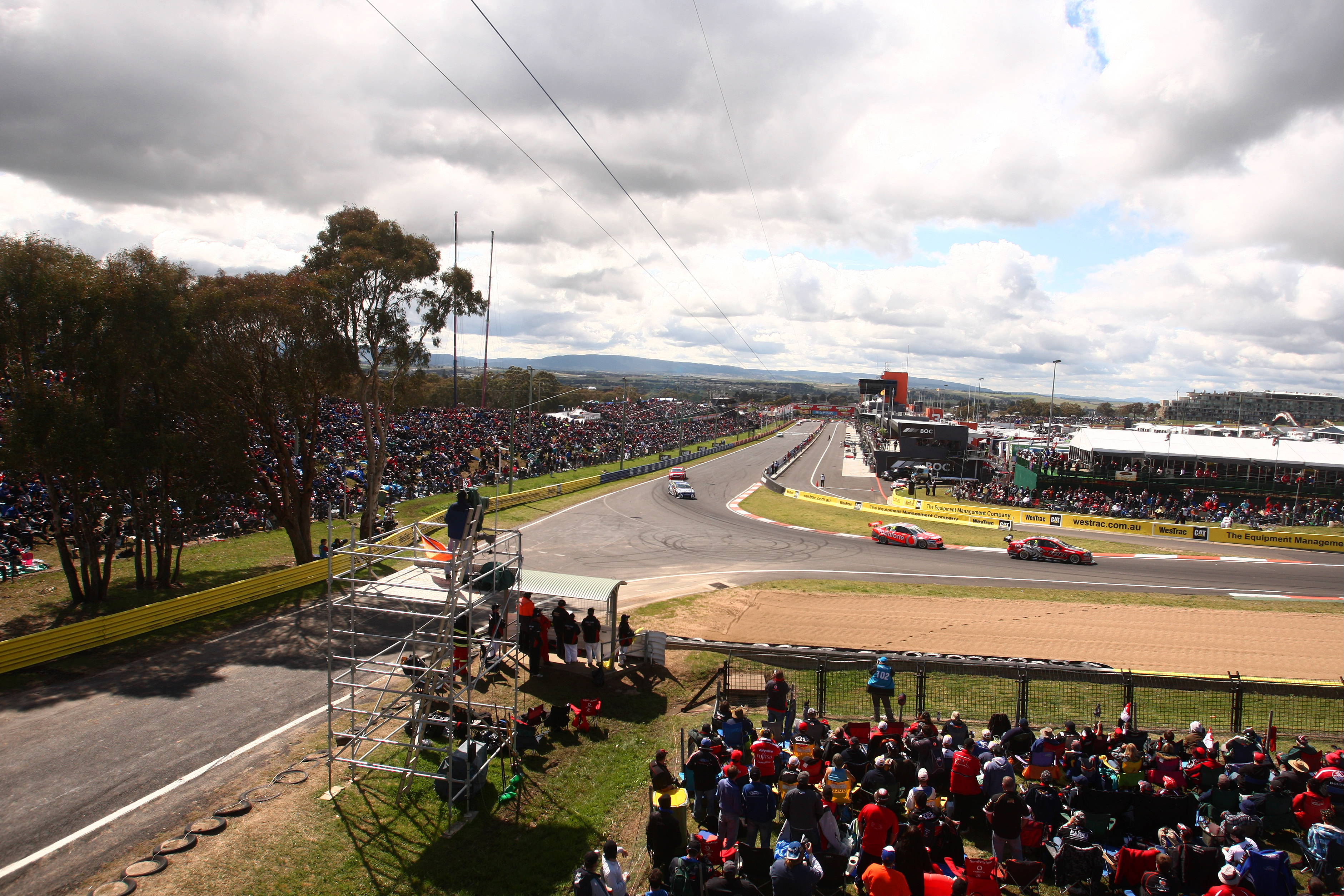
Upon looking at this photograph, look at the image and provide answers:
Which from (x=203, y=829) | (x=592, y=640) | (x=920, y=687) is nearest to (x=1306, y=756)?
(x=920, y=687)

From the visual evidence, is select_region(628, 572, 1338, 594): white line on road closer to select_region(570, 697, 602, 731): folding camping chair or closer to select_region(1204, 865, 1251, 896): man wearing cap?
select_region(570, 697, 602, 731): folding camping chair

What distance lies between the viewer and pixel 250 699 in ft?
44.1

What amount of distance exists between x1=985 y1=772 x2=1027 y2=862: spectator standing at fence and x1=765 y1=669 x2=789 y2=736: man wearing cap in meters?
3.93

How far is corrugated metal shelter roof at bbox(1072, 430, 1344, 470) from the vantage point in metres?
49.0

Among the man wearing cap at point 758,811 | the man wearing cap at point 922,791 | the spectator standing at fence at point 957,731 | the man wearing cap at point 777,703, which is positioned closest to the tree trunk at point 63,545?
the man wearing cap at point 777,703

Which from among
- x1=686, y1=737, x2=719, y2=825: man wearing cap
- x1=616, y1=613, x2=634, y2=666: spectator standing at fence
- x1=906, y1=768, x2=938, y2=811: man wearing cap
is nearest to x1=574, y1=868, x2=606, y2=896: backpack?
x1=686, y1=737, x2=719, y2=825: man wearing cap

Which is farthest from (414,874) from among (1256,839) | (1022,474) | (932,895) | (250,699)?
(1022,474)

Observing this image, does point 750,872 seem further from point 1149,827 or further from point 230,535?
point 230,535

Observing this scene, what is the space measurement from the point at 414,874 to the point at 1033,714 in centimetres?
1181

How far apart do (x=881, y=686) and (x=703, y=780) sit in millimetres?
5017

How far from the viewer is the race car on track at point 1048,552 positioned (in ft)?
102

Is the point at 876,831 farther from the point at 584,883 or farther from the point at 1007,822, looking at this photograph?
the point at 584,883

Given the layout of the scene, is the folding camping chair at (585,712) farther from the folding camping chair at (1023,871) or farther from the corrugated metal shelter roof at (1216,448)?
the corrugated metal shelter roof at (1216,448)

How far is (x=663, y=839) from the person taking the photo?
25.1 feet
